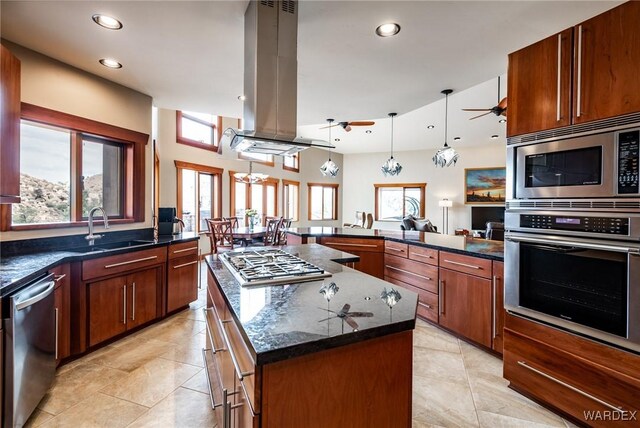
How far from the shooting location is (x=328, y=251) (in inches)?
100

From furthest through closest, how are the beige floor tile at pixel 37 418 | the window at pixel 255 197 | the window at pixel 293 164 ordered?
the window at pixel 293 164, the window at pixel 255 197, the beige floor tile at pixel 37 418

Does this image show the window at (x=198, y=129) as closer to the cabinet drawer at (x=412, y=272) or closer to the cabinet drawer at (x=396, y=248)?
the cabinet drawer at (x=396, y=248)

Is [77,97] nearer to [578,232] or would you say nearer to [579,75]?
[579,75]

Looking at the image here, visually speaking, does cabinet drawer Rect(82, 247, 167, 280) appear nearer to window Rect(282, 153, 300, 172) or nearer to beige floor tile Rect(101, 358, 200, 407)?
beige floor tile Rect(101, 358, 200, 407)

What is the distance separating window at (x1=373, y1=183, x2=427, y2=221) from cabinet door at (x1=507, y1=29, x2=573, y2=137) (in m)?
8.35

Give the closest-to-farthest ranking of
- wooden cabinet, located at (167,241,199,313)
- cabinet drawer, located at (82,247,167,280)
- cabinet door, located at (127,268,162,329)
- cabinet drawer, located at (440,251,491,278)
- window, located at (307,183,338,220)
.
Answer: cabinet drawer, located at (82,247,167,280), cabinet drawer, located at (440,251,491,278), cabinet door, located at (127,268,162,329), wooden cabinet, located at (167,241,199,313), window, located at (307,183,338,220)

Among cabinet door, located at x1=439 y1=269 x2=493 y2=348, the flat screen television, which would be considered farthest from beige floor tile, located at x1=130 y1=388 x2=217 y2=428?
the flat screen television

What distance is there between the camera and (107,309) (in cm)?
259

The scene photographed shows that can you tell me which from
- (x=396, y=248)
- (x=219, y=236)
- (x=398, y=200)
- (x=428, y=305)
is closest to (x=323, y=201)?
(x=398, y=200)

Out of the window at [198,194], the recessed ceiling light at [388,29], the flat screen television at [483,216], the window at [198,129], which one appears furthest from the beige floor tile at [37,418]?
the flat screen television at [483,216]

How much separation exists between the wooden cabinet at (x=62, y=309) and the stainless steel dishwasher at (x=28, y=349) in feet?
0.74

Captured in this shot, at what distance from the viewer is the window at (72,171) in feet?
8.29

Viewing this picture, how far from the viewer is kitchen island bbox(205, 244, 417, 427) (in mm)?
880

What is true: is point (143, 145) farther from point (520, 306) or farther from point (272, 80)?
point (520, 306)
